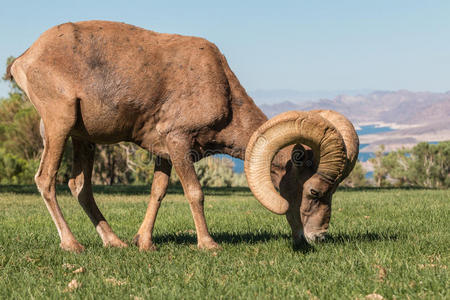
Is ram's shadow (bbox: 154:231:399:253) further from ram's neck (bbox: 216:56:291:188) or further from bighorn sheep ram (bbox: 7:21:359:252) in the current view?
ram's neck (bbox: 216:56:291:188)

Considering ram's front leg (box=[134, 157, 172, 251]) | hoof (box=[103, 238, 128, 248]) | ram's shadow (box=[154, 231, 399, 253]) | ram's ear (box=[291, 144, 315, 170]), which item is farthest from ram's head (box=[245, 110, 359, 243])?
hoof (box=[103, 238, 128, 248])

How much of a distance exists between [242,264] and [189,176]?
182 centimetres

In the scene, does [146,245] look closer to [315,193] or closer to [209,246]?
[209,246]

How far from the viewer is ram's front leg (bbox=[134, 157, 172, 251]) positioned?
23.5 feet

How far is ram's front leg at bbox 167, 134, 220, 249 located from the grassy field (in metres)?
0.25

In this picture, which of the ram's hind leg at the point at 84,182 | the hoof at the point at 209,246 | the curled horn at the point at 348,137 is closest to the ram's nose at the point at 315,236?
the curled horn at the point at 348,137

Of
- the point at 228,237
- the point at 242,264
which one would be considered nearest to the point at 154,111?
the point at 228,237

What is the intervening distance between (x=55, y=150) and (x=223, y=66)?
2.66 metres

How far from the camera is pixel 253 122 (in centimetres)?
718

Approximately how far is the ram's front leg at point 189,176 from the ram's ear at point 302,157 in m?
1.41

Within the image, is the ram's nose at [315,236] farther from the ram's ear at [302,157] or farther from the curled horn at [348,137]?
the ram's ear at [302,157]

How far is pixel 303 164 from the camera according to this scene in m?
6.88

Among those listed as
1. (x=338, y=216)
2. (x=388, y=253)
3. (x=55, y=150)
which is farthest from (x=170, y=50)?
(x=338, y=216)

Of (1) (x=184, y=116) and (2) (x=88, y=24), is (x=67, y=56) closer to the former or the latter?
(2) (x=88, y=24)
